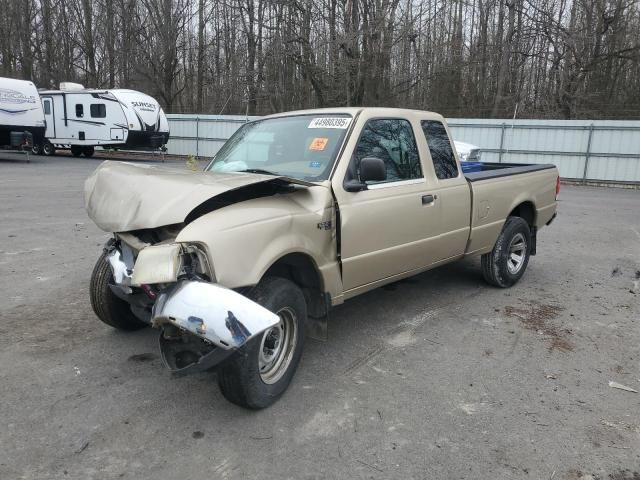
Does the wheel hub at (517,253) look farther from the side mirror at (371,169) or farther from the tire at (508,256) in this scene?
the side mirror at (371,169)

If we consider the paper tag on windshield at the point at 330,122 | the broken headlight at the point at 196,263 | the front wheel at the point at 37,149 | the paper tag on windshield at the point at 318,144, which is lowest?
the front wheel at the point at 37,149

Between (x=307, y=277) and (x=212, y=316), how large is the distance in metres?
1.15

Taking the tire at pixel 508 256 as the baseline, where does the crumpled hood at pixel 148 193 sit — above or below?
above

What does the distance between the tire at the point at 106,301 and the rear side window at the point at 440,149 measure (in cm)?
297

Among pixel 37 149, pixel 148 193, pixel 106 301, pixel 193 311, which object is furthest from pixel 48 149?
pixel 193 311

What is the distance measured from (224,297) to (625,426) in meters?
2.53

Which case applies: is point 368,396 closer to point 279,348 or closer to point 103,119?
point 279,348

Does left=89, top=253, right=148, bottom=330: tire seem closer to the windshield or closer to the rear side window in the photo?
the windshield

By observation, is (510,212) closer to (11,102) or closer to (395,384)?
(395,384)

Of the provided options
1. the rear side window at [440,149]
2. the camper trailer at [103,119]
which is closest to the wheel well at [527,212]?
the rear side window at [440,149]

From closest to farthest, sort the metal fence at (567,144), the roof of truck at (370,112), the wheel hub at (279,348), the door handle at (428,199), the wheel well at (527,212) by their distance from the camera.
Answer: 1. the wheel hub at (279,348)
2. the roof of truck at (370,112)
3. the door handle at (428,199)
4. the wheel well at (527,212)
5. the metal fence at (567,144)

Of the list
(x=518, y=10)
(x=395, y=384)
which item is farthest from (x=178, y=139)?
(x=395, y=384)

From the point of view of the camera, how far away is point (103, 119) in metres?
22.1

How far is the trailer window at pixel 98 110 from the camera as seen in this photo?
72.0ft
